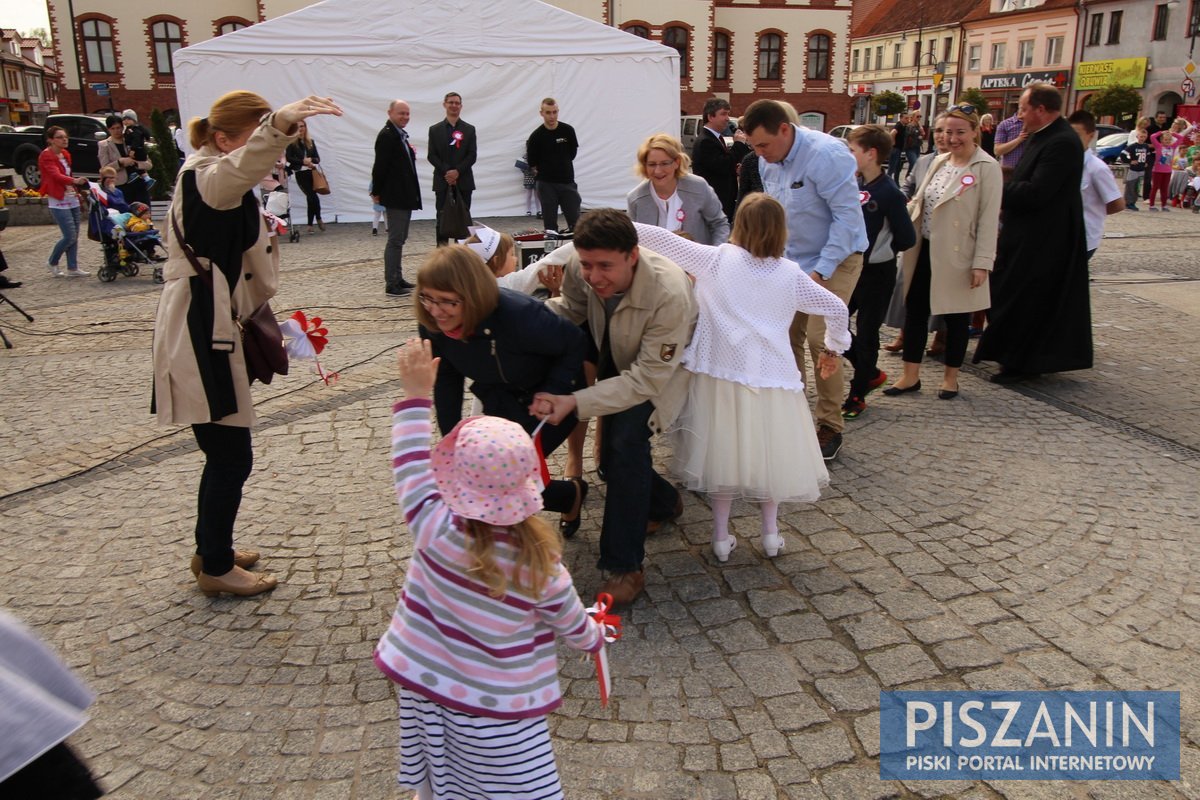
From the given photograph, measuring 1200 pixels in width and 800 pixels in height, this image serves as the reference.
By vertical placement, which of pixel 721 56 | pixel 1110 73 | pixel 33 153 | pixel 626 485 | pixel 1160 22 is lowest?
pixel 626 485

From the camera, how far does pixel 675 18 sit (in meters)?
42.6

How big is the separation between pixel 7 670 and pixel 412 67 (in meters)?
15.8

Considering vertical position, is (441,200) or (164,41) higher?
(164,41)

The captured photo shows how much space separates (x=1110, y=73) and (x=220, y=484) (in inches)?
2153

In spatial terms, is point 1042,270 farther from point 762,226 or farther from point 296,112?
point 296,112

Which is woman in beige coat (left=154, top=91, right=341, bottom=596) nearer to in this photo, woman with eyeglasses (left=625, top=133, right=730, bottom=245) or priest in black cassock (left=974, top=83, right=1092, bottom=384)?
woman with eyeglasses (left=625, top=133, right=730, bottom=245)

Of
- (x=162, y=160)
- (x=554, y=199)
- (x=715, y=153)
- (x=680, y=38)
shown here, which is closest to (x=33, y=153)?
(x=162, y=160)

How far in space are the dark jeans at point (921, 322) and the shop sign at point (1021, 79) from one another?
49372mm

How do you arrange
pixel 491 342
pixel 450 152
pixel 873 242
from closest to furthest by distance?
pixel 491 342 → pixel 873 242 → pixel 450 152

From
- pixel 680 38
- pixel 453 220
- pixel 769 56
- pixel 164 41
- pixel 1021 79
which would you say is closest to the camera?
pixel 453 220

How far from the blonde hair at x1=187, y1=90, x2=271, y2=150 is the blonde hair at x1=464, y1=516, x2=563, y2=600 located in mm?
2087

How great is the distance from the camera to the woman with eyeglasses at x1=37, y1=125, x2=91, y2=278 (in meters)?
11.3

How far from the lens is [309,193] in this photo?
52.4 ft

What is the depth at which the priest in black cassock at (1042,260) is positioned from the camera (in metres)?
6.19
